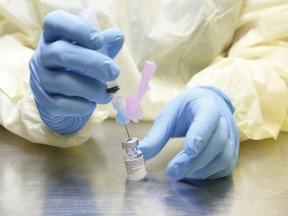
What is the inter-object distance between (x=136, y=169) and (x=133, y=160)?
2 cm

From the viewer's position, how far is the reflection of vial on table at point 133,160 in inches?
26.6

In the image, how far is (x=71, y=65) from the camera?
646mm

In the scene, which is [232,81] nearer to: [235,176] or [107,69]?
[235,176]

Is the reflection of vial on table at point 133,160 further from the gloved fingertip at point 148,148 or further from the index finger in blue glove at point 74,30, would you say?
the index finger in blue glove at point 74,30

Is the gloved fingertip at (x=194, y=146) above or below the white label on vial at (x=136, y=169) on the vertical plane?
above

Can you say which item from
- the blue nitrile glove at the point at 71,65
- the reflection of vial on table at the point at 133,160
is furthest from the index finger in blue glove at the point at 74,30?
the reflection of vial on table at the point at 133,160

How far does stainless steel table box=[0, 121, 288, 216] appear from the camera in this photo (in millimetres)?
638

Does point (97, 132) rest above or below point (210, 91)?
below

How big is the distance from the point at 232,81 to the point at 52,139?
1.06 ft

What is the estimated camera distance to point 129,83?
0.94 meters

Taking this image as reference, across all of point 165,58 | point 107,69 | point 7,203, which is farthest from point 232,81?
point 7,203

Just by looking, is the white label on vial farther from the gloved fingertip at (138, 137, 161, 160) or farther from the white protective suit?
the white protective suit

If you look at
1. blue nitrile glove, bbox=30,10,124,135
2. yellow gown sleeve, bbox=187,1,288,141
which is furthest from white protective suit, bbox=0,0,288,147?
blue nitrile glove, bbox=30,10,124,135

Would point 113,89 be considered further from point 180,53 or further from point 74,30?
point 180,53
